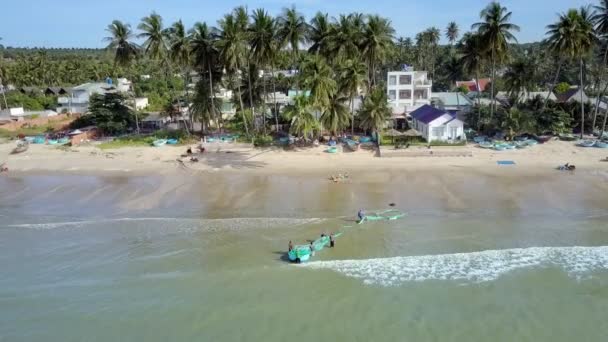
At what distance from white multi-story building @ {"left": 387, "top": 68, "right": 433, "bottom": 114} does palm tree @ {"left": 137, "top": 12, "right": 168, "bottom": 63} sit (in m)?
31.7

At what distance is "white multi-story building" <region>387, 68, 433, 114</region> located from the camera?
66.3 m

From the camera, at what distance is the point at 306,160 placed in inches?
1687

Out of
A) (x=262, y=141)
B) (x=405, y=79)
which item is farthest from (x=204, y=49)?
(x=405, y=79)

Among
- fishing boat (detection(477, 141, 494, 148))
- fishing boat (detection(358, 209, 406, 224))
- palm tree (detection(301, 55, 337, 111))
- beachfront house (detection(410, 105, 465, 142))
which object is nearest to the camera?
fishing boat (detection(358, 209, 406, 224))

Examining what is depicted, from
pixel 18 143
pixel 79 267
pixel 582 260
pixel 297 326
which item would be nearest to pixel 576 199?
pixel 582 260

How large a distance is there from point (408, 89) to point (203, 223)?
152ft

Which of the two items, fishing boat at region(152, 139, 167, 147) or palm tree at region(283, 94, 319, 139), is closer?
palm tree at region(283, 94, 319, 139)

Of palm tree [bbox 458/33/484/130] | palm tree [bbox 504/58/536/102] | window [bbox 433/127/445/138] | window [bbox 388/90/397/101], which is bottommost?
window [bbox 433/127/445/138]

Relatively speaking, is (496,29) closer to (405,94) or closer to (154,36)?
(405,94)

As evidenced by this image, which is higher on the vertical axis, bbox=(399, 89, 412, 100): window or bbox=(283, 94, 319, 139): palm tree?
bbox=(399, 89, 412, 100): window

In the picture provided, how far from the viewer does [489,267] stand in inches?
864

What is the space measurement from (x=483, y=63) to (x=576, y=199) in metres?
26.7

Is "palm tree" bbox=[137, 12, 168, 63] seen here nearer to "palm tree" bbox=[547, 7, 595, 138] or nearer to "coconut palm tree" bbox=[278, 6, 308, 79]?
"coconut palm tree" bbox=[278, 6, 308, 79]

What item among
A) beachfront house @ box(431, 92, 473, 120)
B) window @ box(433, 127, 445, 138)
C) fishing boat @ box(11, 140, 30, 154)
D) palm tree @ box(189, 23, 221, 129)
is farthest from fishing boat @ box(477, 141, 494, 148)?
fishing boat @ box(11, 140, 30, 154)
